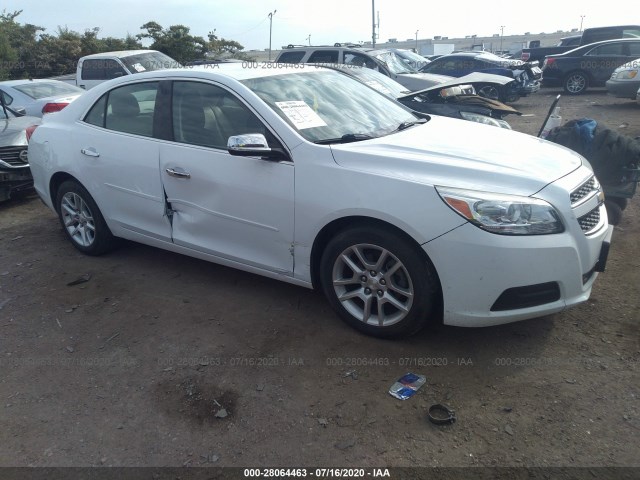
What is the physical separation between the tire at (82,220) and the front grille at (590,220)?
12.7ft

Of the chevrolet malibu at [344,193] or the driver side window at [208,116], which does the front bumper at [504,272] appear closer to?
the chevrolet malibu at [344,193]

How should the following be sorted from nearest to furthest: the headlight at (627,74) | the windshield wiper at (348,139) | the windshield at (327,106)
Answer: the windshield wiper at (348,139) < the windshield at (327,106) < the headlight at (627,74)

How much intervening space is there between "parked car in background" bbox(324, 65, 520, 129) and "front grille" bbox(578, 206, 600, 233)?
3.73 metres

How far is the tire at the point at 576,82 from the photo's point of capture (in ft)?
53.6

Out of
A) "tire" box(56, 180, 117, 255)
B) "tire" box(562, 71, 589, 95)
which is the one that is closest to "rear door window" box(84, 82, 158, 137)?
"tire" box(56, 180, 117, 255)

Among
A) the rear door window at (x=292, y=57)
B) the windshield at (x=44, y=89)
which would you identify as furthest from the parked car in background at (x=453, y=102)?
the windshield at (x=44, y=89)

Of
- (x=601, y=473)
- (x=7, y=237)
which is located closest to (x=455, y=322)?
(x=601, y=473)

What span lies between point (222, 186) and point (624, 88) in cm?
1247

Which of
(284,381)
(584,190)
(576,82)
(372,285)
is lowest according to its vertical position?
(284,381)

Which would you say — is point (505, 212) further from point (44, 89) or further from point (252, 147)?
point (44, 89)

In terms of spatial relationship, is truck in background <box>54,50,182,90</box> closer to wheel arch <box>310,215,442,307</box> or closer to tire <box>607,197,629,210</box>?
tire <box>607,197,629,210</box>

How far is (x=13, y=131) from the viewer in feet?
23.8

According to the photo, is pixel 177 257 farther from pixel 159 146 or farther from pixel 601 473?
pixel 601 473

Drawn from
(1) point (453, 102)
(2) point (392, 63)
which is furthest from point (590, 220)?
(2) point (392, 63)
